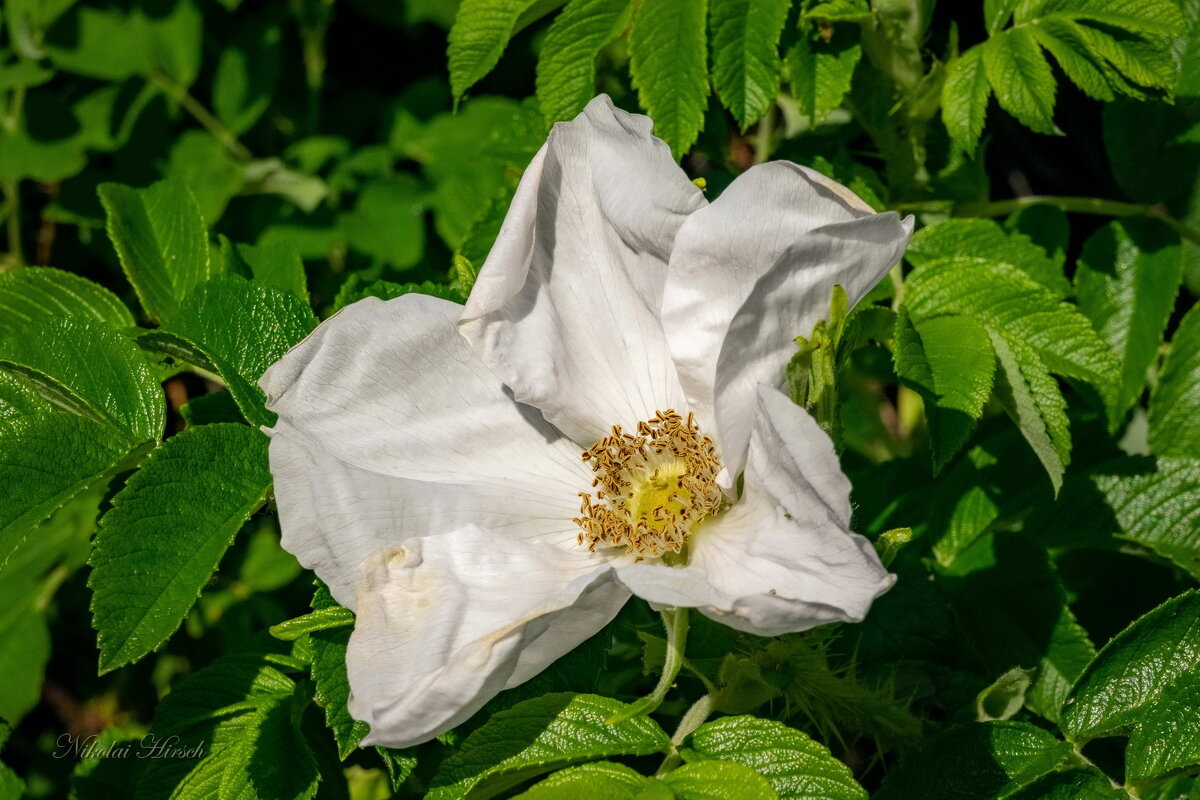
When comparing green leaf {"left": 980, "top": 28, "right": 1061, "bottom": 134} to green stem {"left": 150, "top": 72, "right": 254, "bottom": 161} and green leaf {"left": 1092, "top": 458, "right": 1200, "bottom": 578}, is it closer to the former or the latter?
green leaf {"left": 1092, "top": 458, "right": 1200, "bottom": 578}

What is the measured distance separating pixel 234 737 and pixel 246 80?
1.78m

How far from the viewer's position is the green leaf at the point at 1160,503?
1.74 m

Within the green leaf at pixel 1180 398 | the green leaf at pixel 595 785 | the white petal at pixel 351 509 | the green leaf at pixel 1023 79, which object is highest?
the green leaf at pixel 1023 79

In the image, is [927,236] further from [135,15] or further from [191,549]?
[135,15]

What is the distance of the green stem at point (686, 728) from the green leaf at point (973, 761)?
0.87 feet

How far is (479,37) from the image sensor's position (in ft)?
5.83

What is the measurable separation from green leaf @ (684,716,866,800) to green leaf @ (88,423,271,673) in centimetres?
65

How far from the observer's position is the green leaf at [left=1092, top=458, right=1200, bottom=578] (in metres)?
1.74

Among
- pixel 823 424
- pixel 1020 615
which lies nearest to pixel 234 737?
pixel 823 424

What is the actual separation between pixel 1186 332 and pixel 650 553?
1.05m

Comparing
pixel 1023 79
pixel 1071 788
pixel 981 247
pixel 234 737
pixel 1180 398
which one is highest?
pixel 1023 79

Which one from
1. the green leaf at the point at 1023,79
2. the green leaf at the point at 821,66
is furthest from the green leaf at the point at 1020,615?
the green leaf at the point at 821,66

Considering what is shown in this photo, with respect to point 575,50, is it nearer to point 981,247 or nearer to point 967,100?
point 967,100

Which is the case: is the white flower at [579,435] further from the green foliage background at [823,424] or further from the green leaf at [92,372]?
the green leaf at [92,372]
